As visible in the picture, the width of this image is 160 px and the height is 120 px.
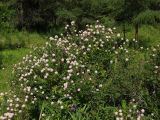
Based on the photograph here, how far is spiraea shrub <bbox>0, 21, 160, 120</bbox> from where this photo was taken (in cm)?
790

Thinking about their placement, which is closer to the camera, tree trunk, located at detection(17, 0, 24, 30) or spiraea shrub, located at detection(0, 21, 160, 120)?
spiraea shrub, located at detection(0, 21, 160, 120)

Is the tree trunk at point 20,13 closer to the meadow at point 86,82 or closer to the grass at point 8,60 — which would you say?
the grass at point 8,60

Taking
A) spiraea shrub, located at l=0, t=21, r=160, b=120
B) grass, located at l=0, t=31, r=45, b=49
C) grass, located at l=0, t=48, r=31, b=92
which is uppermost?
spiraea shrub, located at l=0, t=21, r=160, b=120

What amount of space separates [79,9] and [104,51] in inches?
535

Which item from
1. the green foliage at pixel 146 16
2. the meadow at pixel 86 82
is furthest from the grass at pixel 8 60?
the green foliage at pixel 146 16

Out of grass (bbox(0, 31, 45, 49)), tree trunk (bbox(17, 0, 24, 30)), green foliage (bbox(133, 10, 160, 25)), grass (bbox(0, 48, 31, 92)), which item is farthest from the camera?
tree trunk (bbox(17, 0, 24, 30))

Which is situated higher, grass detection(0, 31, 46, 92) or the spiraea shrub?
the spiraea shrub

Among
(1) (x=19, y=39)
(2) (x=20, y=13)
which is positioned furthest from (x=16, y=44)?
(2) (x=20, y=13)

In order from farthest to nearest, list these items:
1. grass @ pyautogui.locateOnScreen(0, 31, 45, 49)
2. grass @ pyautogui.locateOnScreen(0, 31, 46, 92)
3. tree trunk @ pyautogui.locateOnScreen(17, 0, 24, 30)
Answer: tree trunk @ pyautogui.locateOnScreen(17, 0, 24, 30) → grass @ pyautogui.locateOnScreen(0, 31, 45, 49) → grass @ pyautogui.locateOnScreen(0, 31, 46, 92)

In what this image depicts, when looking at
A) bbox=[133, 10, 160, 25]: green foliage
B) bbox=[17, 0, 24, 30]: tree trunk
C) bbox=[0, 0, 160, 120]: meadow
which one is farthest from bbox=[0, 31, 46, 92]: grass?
bbox=[0, 0, 160, 120]: meadow

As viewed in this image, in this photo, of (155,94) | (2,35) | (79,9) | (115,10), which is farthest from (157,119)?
(2,35)

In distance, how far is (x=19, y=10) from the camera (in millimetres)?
26422

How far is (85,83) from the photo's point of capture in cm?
837

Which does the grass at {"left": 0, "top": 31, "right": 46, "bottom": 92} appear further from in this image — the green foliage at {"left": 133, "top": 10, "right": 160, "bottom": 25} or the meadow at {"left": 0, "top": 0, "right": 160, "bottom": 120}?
the meadow at {"left": 0, "top": 0, "right": 160, "bottom": 120}
